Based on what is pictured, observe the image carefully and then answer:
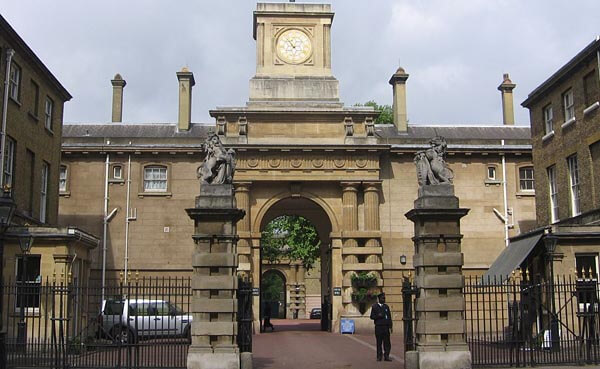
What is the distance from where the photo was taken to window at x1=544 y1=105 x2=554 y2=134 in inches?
1133

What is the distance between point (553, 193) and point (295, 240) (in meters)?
26.0

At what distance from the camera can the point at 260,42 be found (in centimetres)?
3559

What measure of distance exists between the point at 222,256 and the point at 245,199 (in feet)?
55.6

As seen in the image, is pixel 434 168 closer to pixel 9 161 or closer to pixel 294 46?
pixel 9 161

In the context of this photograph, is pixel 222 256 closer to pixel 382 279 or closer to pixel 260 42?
pixel 382 279

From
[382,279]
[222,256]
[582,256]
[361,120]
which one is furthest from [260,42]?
[222,256]

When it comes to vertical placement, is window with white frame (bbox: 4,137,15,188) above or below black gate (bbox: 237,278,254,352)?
above

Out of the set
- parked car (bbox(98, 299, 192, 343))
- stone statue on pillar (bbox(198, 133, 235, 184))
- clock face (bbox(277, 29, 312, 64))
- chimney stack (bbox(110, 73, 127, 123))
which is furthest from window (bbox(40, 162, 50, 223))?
stone statue on pillar (bbox(198, 133, 235, 184))

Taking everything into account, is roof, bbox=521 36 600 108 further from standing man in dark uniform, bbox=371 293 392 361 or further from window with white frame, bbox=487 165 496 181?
standing man in dark uniform, bbox=371 293 392 361

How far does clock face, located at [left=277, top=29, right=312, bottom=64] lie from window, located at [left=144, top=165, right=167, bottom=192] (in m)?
8.34

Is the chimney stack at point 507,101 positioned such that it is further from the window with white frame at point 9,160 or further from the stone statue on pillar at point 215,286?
the stone statue on pillar at point 215,286

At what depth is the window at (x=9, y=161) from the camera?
84.3 ft

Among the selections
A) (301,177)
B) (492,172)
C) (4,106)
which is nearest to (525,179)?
(492,172)

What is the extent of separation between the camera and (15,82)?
86.8 feet
